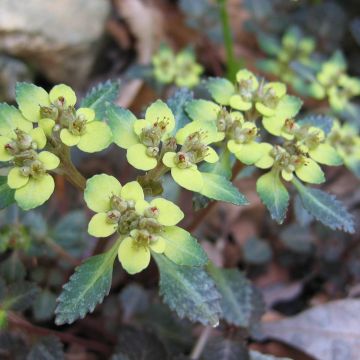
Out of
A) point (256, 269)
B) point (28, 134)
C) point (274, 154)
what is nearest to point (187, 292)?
point (274, 154)

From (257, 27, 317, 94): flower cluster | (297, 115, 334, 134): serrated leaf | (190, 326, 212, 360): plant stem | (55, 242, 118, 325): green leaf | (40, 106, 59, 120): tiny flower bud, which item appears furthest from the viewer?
(257, 27, 317, 94): flower cluster

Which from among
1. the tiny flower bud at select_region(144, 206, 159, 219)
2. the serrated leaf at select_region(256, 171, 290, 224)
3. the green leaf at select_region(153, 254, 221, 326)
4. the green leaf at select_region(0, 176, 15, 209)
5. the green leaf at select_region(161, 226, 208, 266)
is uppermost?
the serrated leaf at select_region(256, 171, 290, 224)

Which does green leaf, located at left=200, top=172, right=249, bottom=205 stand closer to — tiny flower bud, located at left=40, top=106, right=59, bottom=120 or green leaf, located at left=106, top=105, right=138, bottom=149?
green leaf, located at left=106, top=105, right=138, bottom=149

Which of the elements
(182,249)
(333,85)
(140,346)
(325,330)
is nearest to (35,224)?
(140,346)

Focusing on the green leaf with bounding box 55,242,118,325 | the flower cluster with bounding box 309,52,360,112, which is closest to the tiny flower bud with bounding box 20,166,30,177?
the green leaf with bounding box 55,242,118,325

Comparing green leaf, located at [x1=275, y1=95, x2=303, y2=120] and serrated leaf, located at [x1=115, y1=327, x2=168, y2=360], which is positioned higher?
green leaf, located at [x1=275, y1=95, x2=303, y2=120]

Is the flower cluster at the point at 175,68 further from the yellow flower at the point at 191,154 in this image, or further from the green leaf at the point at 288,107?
the yellow flower at the point at 191,154

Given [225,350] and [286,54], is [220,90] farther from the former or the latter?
[286,54]
